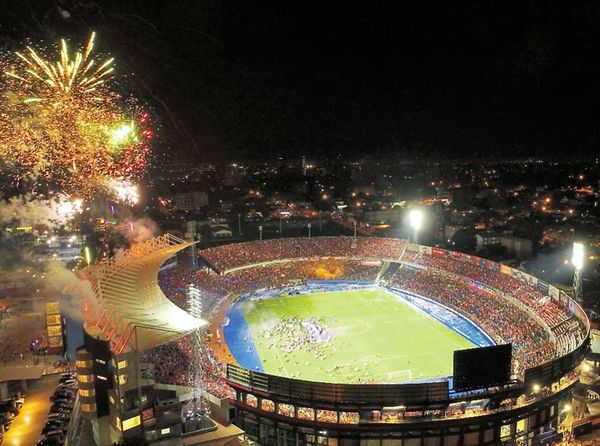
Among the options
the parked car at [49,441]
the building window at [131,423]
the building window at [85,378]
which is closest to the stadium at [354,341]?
the building window at [131,423]

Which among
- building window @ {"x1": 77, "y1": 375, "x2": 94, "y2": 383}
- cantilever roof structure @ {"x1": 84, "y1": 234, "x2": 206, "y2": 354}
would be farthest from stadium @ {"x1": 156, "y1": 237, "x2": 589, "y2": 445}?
building window @ {"x1": 77, "y1": 375, "x2": 94, "y2": 383}

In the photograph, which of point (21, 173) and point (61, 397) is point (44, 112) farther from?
point (61, 397)

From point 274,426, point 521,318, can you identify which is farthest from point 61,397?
point 521,318

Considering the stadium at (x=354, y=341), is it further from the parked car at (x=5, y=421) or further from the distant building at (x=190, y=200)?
the distant building at (x=190, y=200)

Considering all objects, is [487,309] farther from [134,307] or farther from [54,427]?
[54,427]

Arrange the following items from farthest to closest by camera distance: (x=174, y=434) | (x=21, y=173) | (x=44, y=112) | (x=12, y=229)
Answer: (x=12, y=229) < (x=21, y=173) < (x=44, y=112) < (x=174, y=434)
